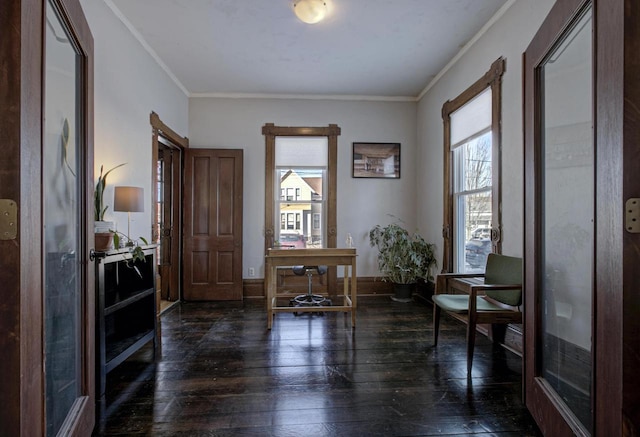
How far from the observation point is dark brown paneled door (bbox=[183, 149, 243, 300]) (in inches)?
173

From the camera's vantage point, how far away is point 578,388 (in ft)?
4.23

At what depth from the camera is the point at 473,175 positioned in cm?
339

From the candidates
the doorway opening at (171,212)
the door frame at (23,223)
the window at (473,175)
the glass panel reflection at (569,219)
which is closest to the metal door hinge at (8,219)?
the door frame at (23,223)

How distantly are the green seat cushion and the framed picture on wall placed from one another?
235 cm

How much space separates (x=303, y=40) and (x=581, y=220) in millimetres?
2917

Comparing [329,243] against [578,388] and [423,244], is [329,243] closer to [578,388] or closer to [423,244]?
[423,244]

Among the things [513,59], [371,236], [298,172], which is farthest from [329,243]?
[513,59]

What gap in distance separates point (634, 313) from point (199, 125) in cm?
483

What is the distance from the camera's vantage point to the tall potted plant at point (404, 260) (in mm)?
4234

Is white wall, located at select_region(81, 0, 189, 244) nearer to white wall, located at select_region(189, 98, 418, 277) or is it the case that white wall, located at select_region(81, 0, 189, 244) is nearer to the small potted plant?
the small potted plant

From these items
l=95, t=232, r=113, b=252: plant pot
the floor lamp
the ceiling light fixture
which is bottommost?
l=95, t=232, r=113, b=252: plant pot

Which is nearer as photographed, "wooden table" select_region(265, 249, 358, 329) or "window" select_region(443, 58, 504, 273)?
"window" select_region(443, 58, 504, 273)

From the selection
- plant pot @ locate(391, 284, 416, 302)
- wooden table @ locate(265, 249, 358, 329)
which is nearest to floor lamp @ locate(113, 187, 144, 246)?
wooden table @ locate(265, 249, 358, 329)

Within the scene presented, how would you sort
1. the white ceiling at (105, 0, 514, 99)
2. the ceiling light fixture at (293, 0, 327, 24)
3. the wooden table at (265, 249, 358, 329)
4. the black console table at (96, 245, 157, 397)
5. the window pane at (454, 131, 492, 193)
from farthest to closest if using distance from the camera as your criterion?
the wooden table at (265, 249, 358, 329) → the window pane at (454, 131, 492, 193) → the white ceiling at (105, 0, 514, 99) → the ceiling light fixture at (293, 0, 327, 24) → the black console table at (96, 245, 157, 397)
